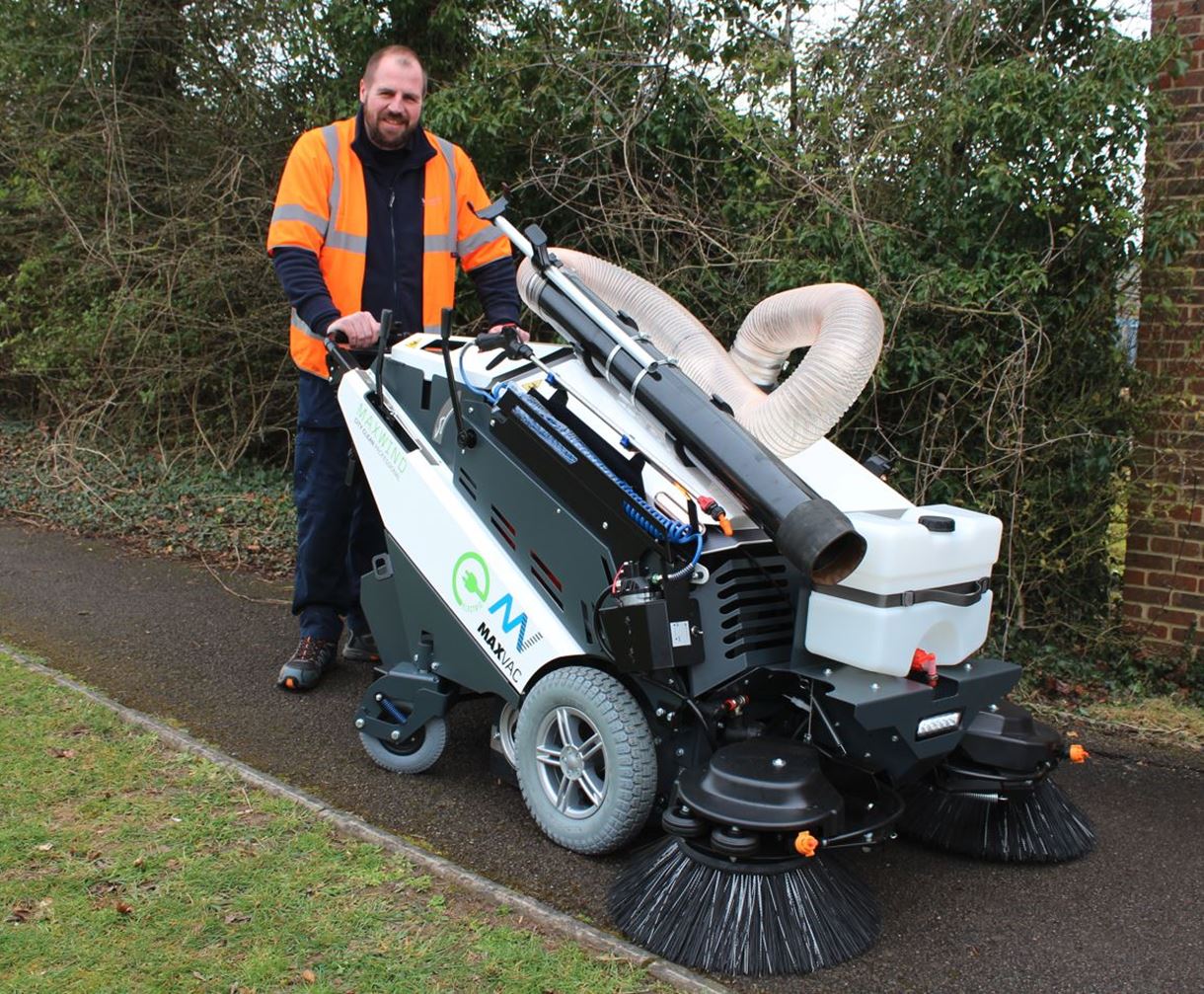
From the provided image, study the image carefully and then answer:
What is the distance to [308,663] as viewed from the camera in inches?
183

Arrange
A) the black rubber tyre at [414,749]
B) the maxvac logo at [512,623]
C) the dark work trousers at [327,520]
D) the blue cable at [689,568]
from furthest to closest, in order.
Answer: the dark work trousers at [327,520]
the black rubber tyre at [414,749]
the maxvac logo at [512,623]
the blue cable at [689,568]

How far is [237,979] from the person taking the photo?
103 inches

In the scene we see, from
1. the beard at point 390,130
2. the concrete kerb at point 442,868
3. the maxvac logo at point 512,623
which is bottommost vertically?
the concrete kerb at point 442,868

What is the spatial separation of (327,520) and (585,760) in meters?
1.80

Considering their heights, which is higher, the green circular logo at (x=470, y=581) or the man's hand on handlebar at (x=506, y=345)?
the man's hand on handlebar at (x=506, y=345)

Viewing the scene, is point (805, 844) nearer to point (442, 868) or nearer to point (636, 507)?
point (636, 507)

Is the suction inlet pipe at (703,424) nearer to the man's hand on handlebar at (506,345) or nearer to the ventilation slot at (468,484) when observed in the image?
the man's hand on handlebar at (506,345)

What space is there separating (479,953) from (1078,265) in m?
3.55

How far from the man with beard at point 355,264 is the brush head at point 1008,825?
7.33 feet

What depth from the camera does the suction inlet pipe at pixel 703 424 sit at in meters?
2.70

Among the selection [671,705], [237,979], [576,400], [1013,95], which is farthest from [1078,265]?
[237,979]

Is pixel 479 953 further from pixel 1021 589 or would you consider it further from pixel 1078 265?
pixel 1078 265

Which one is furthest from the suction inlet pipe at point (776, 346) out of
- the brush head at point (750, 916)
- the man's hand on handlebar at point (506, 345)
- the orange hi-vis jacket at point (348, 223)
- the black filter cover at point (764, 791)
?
the brush head at point (750, 916)

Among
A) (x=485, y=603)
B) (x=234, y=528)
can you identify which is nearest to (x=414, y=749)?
(x=485, y=603)
